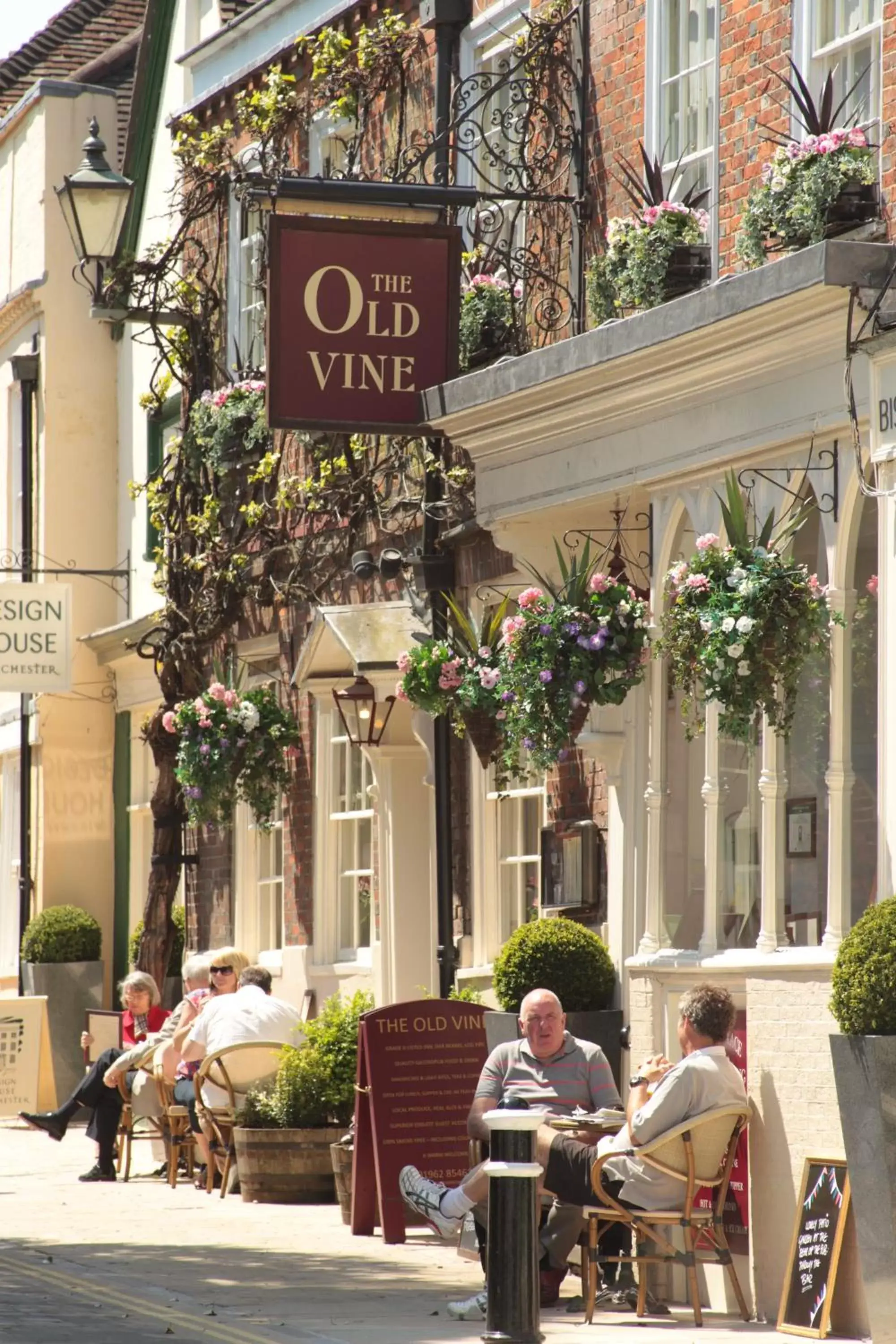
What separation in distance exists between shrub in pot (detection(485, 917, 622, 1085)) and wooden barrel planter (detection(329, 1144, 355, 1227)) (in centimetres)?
139

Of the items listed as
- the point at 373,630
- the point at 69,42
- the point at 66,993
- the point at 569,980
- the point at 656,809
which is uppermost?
the point at 69,42

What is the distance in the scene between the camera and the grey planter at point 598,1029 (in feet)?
36.3

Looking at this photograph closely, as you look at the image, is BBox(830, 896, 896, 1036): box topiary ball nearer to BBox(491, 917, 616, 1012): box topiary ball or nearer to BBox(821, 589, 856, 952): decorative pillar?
BBox(821, 589, 856, 952): decorative pillar

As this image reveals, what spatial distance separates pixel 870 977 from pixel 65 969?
1336 cm

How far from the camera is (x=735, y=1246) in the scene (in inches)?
374

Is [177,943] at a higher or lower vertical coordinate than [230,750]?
lower

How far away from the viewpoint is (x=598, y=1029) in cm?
1109

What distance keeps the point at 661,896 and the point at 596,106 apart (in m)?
4.58

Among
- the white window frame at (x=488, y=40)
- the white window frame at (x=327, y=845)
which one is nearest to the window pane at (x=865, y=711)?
the white window frame at (x=488, y=40)

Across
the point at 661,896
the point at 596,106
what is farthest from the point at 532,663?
the point at 596,106

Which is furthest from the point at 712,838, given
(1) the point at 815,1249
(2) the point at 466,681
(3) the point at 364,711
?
(3) the point at 364,711

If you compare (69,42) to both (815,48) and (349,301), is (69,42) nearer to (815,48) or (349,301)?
(349,301)

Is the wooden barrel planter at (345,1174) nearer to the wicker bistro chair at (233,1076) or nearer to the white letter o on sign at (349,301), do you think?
the wicker bistro chair at (233,1076)

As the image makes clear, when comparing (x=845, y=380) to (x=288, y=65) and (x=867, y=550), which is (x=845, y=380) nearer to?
(x=867, y=550)
